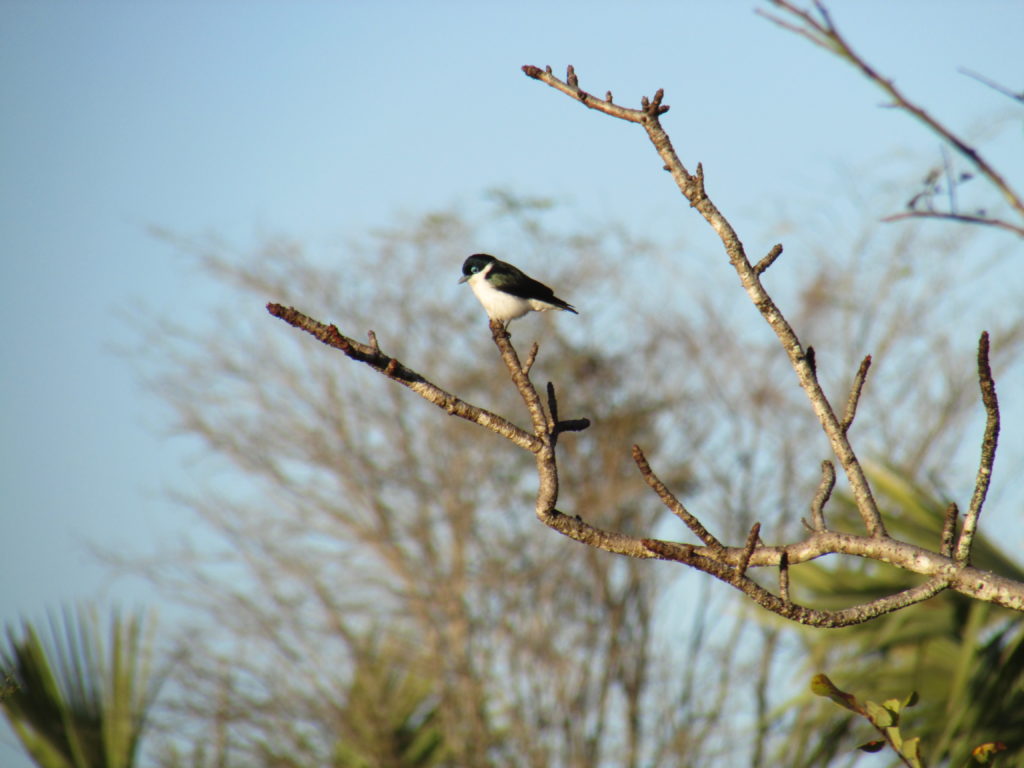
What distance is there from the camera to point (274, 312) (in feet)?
6.79

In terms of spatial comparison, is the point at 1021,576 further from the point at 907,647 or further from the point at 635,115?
the point at 635,115

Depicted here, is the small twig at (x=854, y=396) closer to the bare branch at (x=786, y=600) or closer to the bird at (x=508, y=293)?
the bare branch at (x=786, y=600)

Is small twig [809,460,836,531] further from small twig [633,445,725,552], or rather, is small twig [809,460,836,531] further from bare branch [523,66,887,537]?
small twig [633,445,725,552]

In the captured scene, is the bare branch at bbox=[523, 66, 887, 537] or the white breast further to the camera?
the white breast

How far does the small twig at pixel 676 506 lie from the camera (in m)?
2.04

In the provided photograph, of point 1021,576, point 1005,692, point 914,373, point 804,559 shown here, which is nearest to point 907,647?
point 1021,576

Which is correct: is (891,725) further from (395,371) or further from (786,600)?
(395,371)

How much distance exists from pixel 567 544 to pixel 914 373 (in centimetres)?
Result: 496

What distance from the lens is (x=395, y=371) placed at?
2141 mm

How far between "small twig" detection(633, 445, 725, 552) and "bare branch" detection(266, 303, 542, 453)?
21cm

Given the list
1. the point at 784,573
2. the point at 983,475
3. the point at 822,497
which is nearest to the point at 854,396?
the point at 822,497

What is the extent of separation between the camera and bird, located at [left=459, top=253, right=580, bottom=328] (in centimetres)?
568

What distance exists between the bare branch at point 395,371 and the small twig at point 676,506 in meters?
0.21

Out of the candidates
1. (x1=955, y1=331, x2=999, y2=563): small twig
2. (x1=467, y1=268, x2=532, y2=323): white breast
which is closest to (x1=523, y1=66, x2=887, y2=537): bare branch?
(x1=955, y1=331, x2=999, y2=563): small twig
